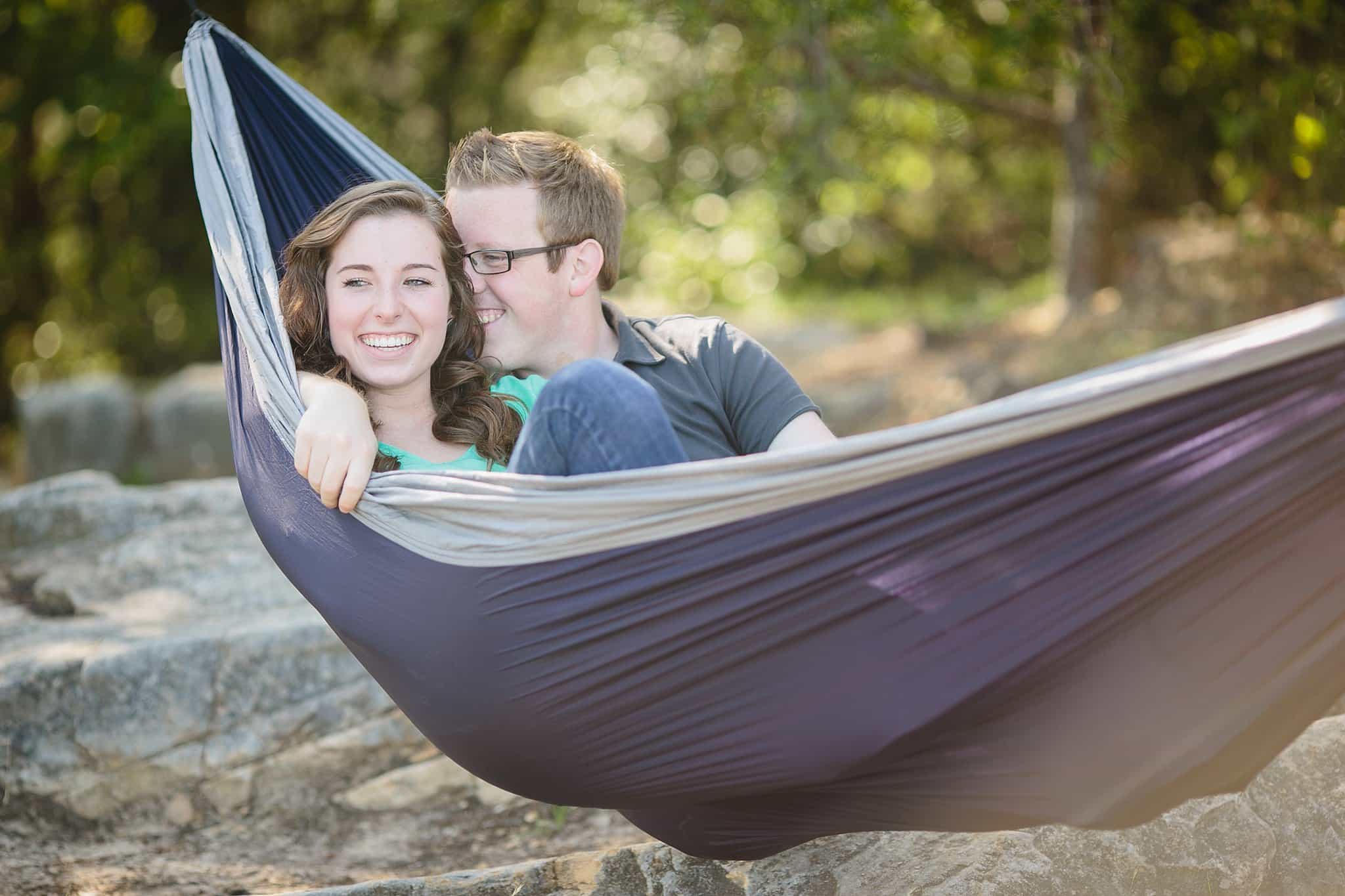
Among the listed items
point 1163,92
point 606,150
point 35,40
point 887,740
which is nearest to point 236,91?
point 887,740

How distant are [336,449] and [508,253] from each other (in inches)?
21.3

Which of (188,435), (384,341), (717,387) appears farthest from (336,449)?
(188,435)

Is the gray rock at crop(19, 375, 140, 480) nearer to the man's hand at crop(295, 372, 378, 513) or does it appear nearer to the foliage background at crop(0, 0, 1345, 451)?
the foliage background at crop(0, 0, 1345, 451)

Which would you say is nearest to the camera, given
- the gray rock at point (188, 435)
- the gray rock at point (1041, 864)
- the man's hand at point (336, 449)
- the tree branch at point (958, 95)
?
the man's hand at point (336, 449)

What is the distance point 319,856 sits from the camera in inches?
89.9

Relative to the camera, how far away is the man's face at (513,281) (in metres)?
2.01

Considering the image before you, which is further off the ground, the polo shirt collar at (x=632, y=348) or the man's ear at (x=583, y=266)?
the man's ear at (x=583, y=266)

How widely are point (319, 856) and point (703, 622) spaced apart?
1208 mm

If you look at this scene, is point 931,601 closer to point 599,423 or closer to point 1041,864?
point 599,423

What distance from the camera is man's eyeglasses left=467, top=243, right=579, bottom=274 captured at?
6.57ft

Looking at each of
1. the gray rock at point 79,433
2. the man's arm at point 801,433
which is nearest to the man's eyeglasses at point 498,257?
the man's arm at point 801,433

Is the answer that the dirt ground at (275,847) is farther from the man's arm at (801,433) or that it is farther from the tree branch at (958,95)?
the tree branch at (958,95)

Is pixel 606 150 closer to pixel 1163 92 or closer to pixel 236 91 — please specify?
pixel 1163 92

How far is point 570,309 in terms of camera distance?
6.68ft
